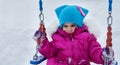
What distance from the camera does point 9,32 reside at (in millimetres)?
7441

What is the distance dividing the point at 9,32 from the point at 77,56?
Answer: 3.61m

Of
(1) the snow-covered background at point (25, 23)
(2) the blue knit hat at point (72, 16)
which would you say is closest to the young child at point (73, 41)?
(2) the blue knit hat at point (72, 16)

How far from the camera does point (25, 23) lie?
26.5 ft

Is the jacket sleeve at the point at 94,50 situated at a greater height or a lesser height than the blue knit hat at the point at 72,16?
lesser

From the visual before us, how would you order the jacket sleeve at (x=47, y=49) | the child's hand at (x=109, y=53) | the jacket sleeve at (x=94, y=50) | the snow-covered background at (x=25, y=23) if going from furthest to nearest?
the snow-covered background at (x=25, y=23)
the jacket sleeve at (x=47, y=49)
the jacket sleeve at (x=94, y=50)
the child's hand at (x=109, y=53)

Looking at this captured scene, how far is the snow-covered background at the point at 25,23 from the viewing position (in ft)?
20.1

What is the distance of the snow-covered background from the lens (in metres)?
6.11

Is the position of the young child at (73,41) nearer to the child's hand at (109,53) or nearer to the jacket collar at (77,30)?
the jacket collar at (77,30)

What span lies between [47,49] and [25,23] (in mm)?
4051

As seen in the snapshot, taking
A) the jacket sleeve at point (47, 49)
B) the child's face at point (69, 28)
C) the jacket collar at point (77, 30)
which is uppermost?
the child's face at point (69, 28)

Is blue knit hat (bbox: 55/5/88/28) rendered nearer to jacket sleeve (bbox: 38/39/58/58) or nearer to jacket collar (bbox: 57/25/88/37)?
jacket collar (bbox: 57/25/88/37)

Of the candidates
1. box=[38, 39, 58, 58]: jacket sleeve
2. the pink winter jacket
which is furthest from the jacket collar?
box=[38, 39, 58, 58]: jacket sleeve

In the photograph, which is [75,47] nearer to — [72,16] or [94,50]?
[94,50]

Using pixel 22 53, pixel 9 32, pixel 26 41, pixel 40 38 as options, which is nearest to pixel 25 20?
pixel 9 32
